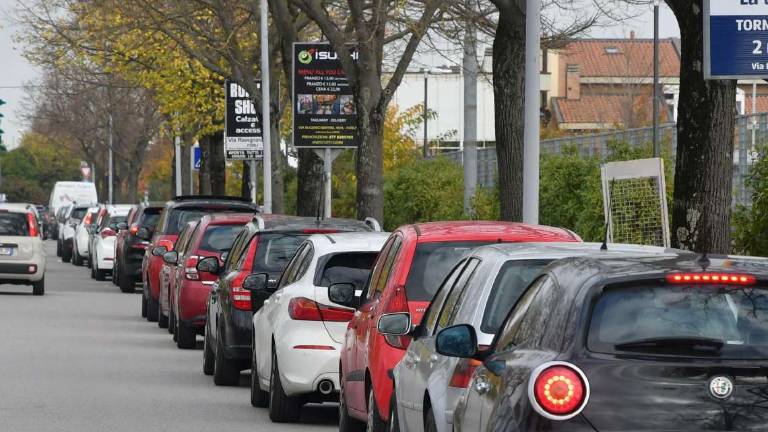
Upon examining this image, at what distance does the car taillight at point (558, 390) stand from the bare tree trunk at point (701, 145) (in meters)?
8.33

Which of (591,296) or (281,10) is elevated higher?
(281,10)

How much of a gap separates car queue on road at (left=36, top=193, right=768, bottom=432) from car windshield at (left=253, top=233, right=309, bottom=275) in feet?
1.02

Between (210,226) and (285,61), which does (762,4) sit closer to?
(210,226)

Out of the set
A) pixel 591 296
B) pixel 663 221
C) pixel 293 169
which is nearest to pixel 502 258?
pixel 591 296

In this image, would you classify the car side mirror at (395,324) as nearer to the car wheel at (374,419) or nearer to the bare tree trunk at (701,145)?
the car wheel at (374,419)

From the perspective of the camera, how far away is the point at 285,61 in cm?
3575

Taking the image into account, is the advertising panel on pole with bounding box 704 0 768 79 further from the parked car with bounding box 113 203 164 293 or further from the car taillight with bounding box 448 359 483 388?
the parked car with bounding box 113 203 164 293

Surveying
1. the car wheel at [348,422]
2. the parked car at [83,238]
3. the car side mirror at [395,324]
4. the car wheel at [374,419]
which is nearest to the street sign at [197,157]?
the parked car at [83,238]

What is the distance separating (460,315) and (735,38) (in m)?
4.68

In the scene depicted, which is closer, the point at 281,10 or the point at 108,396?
the point at 108,396

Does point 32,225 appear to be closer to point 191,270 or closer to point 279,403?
point 191,270

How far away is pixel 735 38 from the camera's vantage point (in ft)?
41.6

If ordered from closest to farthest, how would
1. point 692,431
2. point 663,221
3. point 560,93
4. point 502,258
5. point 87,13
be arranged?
point 692,431
point 502,258
point 663,221
point 87,13
point 560,93

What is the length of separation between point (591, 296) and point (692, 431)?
640mm
